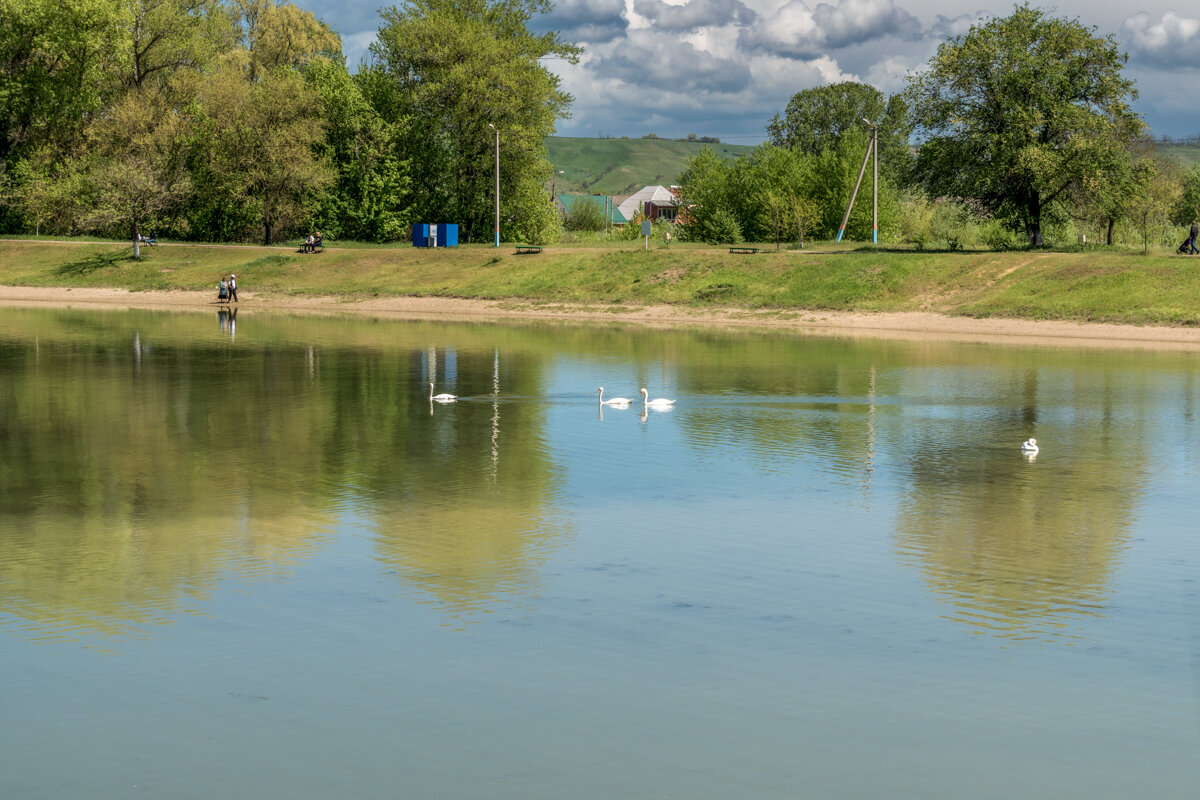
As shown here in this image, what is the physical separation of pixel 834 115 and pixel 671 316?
8944 centimetres

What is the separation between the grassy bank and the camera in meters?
54.8

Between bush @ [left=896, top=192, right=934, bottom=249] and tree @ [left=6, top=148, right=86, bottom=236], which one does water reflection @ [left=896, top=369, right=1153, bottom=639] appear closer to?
bush @ [left=896, top=192, right=934, bottom=249]

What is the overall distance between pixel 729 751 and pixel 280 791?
3406 millimetres

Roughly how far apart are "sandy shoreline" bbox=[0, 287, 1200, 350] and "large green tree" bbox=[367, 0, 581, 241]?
2416cm

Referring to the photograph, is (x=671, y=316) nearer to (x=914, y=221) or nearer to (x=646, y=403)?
(x=646, y=403)

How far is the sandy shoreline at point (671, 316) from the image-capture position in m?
49.8

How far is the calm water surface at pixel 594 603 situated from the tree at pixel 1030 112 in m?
38.5

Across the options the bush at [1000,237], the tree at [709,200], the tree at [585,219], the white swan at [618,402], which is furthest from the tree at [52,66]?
the white swan at [618,402]

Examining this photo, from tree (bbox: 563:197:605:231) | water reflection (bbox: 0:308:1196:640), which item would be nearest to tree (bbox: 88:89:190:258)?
water reflection (bbox: 0:308:1196:640)

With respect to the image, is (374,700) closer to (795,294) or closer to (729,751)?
(729,751)

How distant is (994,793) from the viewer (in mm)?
9297

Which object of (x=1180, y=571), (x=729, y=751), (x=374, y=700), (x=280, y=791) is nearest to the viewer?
(x=280, y=791)

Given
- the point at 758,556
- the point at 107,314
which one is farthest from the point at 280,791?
the point at 107,314

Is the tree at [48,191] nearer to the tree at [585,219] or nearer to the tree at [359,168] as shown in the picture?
the tree at [359,168]
